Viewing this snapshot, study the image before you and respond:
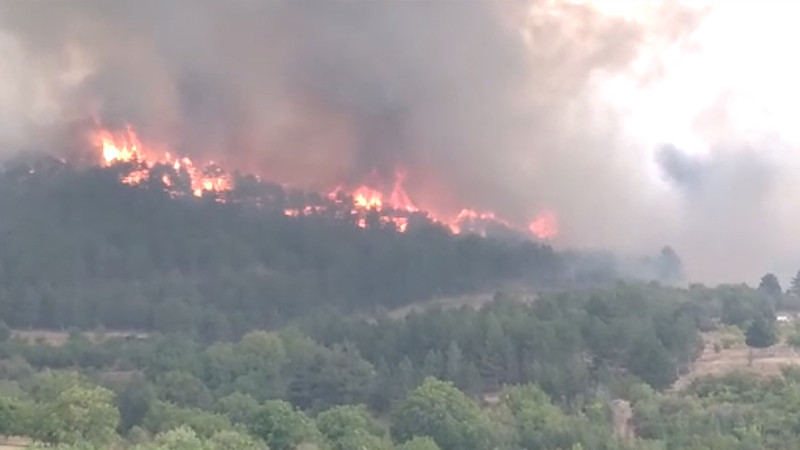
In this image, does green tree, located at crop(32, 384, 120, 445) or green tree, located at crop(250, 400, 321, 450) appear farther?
green tree, located at crop(250, 400, 321, 450)

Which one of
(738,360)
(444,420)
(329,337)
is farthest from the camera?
(329,337)

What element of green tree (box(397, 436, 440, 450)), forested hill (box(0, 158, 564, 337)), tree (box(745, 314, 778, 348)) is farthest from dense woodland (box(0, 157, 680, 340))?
green tree (box(397, 436, 440, 450))

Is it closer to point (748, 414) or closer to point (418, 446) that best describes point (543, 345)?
point (748, 414)

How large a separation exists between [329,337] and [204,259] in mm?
20826

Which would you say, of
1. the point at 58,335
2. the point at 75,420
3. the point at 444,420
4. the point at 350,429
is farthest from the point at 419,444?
the point at 58,335

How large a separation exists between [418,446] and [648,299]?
2540cm

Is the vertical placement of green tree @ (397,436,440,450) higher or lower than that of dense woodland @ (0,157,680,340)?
lower

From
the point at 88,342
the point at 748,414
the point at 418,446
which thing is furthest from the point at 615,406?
the point at 88,342

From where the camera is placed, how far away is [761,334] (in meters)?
61.2

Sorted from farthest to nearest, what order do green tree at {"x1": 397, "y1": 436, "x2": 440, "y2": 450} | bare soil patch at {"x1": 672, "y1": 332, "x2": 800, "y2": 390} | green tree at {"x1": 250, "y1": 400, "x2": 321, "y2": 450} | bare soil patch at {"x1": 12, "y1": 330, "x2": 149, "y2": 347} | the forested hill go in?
1. the forested hill
2. bare soil patch at {"x1": 12, "y1": 330, "x2": 149, "y2": 347}
3. bare soil patch at {"x1": 672, "y1": 332, "x2": 800, "y2": 390}
4. green tree at {"x1": 250, "y1": 400, "x2": 321, "y2": 450}
5. green tree at {"x1": 397, "y1": 436, "x2": 440, "y2": 450}

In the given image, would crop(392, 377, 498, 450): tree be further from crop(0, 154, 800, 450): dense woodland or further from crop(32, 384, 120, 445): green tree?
crop(32, 384, 120, 445): green tree

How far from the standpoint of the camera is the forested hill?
77.2m

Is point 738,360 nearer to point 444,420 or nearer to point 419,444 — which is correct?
point 444,420

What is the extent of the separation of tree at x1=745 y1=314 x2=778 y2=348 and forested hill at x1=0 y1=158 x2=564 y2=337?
2184 centimetres
